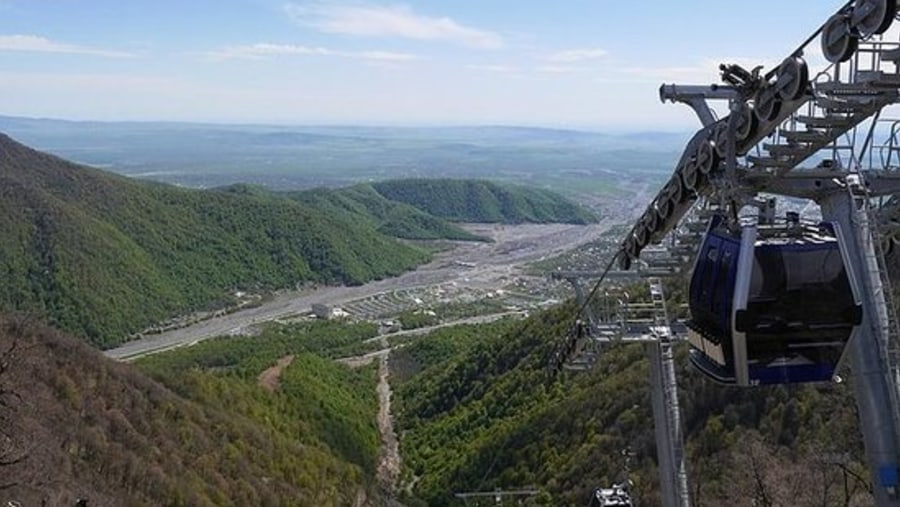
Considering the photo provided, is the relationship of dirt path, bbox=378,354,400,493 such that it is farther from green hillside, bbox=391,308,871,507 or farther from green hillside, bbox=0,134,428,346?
green hillside, bbox=0,134,428,346

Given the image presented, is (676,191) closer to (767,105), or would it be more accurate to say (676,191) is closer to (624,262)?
(767,105)

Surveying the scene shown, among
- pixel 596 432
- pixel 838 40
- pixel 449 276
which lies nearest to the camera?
pixel 838 40

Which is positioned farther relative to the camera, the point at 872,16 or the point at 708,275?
the point at 708,275

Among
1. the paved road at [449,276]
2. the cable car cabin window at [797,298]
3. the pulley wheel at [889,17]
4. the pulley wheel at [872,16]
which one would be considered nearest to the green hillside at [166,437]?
the cable car cabin window at [797,298]

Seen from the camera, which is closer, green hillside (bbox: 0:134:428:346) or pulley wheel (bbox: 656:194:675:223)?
pulley wheel (bbox: 656:194:675:223)

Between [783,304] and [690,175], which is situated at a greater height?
[690,175]

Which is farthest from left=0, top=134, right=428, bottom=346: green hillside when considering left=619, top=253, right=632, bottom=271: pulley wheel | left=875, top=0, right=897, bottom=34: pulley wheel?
left=875, top=0, right=897, bottom=34: pulley wheel

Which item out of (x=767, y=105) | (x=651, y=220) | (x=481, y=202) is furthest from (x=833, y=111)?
(x=481, y=202)
